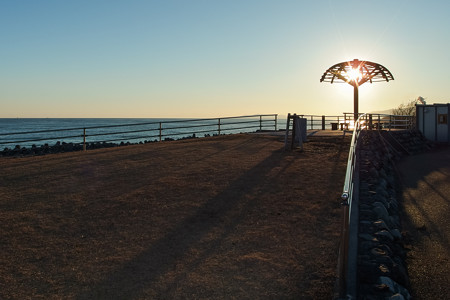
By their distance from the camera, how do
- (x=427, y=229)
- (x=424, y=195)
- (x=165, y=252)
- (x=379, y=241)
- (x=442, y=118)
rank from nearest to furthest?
1. (x=165, y=252)
2. (x=379, y=241)
3. (x=427, y=229)
4. (x=424, y=195)
5. (x=442, y=118)

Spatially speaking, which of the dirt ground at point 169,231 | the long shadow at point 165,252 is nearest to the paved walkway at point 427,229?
the dirt ground at point 169,231

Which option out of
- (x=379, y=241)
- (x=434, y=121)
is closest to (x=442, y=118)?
(x=434, y=121)

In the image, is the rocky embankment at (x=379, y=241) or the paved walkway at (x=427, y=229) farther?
the paved walkway at (x=427, y=229)

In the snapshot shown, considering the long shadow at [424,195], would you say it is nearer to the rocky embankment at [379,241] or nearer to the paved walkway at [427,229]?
the paved walkway at [427,229]

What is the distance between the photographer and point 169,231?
249 inches

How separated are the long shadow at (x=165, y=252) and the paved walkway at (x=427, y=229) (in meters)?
2.84

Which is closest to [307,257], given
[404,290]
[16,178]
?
[404,290]

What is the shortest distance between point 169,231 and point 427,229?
4785 millimetres

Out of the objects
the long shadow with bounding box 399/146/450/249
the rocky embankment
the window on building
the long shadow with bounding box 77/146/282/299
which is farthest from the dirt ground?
the window on building

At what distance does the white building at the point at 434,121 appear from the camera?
920 inches

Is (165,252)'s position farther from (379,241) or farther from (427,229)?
(427,229)

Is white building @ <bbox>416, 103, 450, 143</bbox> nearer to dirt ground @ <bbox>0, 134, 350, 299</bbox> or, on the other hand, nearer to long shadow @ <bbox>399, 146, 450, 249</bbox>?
long shadow @ <bbox>399, 146, 450, 249</bbox>

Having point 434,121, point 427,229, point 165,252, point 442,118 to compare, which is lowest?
point 427,229

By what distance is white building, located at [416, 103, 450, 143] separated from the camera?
76.7 ft
